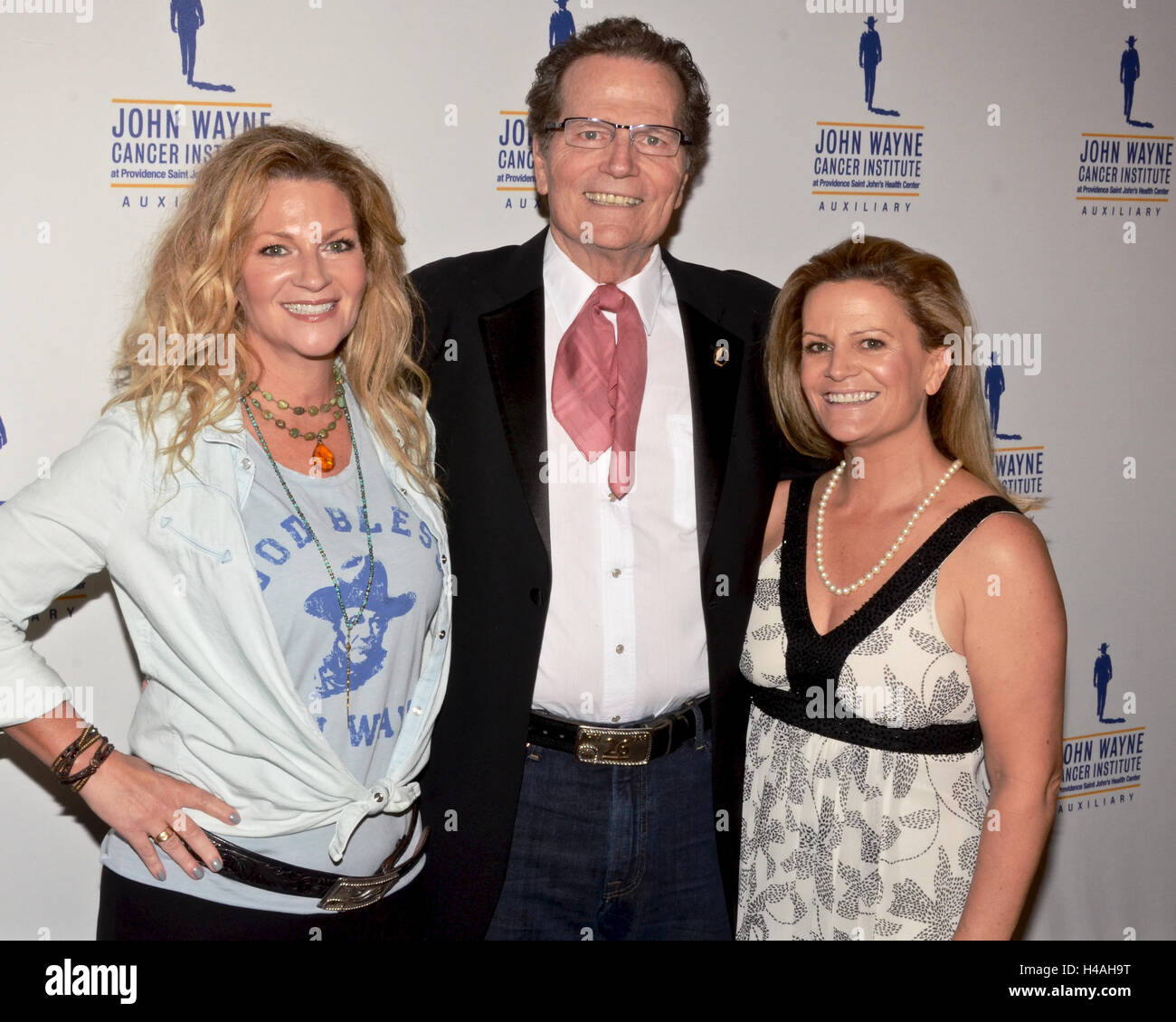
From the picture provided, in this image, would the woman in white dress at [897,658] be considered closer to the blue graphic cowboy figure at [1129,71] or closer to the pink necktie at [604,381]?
the pink necktie at [604,381]

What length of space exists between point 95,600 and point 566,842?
1.37 metres

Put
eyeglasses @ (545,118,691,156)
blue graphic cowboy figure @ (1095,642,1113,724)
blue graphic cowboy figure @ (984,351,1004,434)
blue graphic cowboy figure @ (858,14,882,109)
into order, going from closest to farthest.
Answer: eyeglasses @ (545,118,691,156) < blue graphic cowboy figure @ (858,14,882,109) < blue graphic cowboy figure @ (984,351,1004,434) < blue graphic cowboy figure @ (1095,642,1113,724)

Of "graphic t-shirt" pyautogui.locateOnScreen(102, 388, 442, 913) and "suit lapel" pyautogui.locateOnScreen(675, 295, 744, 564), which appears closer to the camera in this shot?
"graphic t-shirt" pyautogui.locateOnScreen(102, 388, 442, 913)

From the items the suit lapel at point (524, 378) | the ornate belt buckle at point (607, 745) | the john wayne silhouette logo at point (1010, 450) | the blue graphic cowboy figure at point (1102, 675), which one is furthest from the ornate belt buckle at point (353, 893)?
the blue graphic cowboy figure at point (1102, 675)

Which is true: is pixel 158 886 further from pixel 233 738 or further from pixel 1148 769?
pixel 1148 769

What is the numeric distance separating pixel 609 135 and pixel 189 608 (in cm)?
128

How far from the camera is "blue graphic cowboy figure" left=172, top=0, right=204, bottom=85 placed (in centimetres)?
256

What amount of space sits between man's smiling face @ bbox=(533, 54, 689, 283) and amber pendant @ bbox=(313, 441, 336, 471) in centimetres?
71

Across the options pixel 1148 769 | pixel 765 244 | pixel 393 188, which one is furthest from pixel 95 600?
pixel 1148 769

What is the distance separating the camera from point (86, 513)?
1.81 m

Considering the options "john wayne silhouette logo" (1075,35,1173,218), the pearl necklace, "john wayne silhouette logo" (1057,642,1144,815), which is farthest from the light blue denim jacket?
"john wayne silhouette logo" (1075,35,1173,218)

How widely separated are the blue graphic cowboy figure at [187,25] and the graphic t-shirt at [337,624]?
1177 mm

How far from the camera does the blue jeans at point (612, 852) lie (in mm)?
2195

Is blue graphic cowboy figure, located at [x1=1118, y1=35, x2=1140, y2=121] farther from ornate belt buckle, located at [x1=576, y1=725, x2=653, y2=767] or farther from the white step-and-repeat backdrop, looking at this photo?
ornate belt buckle, located at [x1=576, y1=725, x2=653, y2=767]
